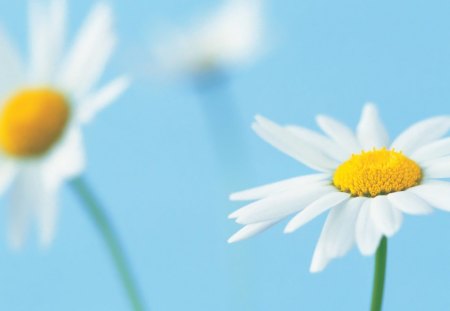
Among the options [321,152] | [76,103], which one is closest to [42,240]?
[76,103]

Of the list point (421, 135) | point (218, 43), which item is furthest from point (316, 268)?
point (218, 43)

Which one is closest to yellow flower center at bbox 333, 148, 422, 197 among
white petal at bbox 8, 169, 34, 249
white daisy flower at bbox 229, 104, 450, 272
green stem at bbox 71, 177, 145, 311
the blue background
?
white daisy flower at bbox 229, 104, 450, 272

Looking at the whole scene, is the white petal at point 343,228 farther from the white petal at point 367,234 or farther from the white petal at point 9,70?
the white petal at point 9,70

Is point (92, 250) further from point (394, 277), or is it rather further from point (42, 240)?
point (42, 240)

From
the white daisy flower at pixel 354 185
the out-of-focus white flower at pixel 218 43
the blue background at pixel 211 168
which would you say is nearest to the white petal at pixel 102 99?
the white daisy flower at pixel 354 185

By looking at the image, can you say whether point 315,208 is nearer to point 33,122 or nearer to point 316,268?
point 316,268
